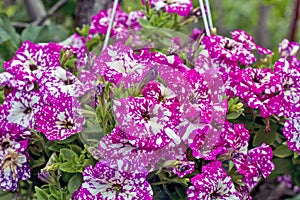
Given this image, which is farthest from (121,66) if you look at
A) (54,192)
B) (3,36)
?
(3,36)

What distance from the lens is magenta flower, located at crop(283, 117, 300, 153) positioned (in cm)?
77

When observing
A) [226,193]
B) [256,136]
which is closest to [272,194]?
[256,136]

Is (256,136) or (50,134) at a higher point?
(50,134)

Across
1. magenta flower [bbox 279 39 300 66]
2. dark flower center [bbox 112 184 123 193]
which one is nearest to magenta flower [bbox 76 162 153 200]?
dark flower center [bbox 112 184 123 193]

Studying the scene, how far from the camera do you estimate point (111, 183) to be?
2.22 feet

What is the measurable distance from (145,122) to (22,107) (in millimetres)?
238

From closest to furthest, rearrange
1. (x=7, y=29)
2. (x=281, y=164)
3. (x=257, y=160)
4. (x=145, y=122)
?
(x=145, y=122) → (x=257, y=160) → (x=281, y=164) → (x=7, y=29)

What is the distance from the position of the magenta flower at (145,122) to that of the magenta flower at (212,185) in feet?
0.22

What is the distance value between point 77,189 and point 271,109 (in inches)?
12.2

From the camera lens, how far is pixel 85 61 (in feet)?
2.62

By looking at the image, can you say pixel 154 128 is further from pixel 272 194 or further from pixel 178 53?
pixel 272 194

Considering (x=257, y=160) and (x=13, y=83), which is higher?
(x=13, y=83)

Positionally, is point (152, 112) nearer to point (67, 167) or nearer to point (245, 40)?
point (67, 167)

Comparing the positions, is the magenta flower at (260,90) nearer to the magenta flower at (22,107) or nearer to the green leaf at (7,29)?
the magenta flower at (22,107)
